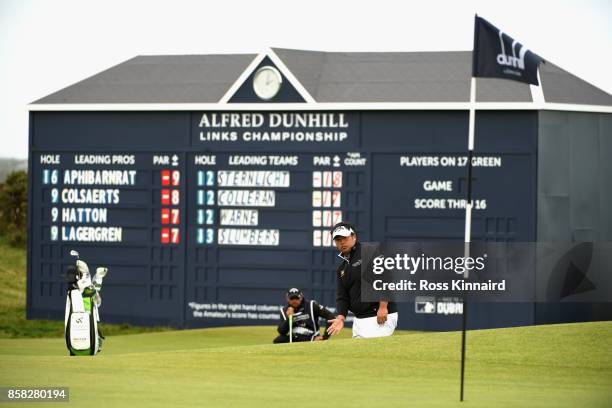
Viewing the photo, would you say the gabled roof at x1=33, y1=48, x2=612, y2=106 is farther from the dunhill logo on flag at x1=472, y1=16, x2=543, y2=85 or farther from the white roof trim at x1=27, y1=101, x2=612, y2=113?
the dunhill logo on flag at x1=472, y1=16, x2=543, y2=85

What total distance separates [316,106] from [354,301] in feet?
26.7

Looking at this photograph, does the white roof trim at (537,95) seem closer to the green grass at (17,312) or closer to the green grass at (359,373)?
the green grass at (359,373)

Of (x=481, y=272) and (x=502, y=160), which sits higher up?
(x=502, y=160)

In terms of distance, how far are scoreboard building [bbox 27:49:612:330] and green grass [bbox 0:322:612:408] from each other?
21.5 ft

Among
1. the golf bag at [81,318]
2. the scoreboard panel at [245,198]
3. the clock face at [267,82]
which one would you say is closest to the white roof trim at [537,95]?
the scoreboard panel at [245,198]

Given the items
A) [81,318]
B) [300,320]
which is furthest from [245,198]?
[81,318]

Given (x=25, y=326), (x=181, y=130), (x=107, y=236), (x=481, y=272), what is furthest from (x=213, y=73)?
(x=481, y=272)

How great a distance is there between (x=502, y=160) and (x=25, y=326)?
851 centimetres

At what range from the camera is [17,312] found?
25.5 metres

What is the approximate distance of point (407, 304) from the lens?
2084 cm

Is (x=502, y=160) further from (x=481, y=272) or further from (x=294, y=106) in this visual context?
(x=481, y=272)

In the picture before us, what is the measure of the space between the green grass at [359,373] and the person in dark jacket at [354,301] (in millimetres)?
272

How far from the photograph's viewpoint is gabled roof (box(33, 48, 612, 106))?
20938mm

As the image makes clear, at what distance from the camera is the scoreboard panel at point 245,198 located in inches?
808
